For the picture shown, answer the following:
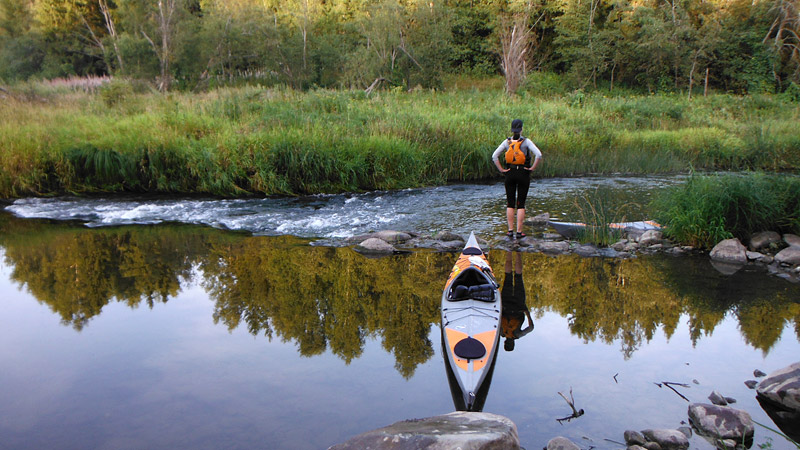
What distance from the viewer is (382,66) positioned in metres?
25.7

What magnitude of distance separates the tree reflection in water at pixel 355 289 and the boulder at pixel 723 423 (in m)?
1.38

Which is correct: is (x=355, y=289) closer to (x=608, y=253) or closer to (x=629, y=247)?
(x=608, y=253)

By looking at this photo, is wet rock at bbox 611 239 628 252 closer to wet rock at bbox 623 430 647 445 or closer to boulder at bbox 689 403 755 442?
boulder at bbox 689 403 755 442

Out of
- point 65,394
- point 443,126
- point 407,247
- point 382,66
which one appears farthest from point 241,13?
point 65,394

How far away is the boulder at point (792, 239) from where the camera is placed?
7812mm

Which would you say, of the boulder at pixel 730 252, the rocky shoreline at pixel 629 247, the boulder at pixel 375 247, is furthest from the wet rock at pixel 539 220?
the boulder at pixel 375 247

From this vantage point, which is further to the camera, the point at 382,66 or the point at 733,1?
the point at 733,1

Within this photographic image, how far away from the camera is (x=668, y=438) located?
3.56 m

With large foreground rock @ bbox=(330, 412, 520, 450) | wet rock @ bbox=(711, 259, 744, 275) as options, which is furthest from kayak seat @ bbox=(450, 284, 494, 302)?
wet rock @ bbox=(711, 259, 744, 275)

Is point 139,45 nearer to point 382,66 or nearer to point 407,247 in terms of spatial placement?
point 382,66

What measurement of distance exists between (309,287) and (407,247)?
2221 millimetres

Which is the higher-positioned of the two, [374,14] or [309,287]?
[374,14]

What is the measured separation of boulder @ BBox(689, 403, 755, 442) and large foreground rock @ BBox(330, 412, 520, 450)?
148cm

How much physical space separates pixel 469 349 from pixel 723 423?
1.81 metres
